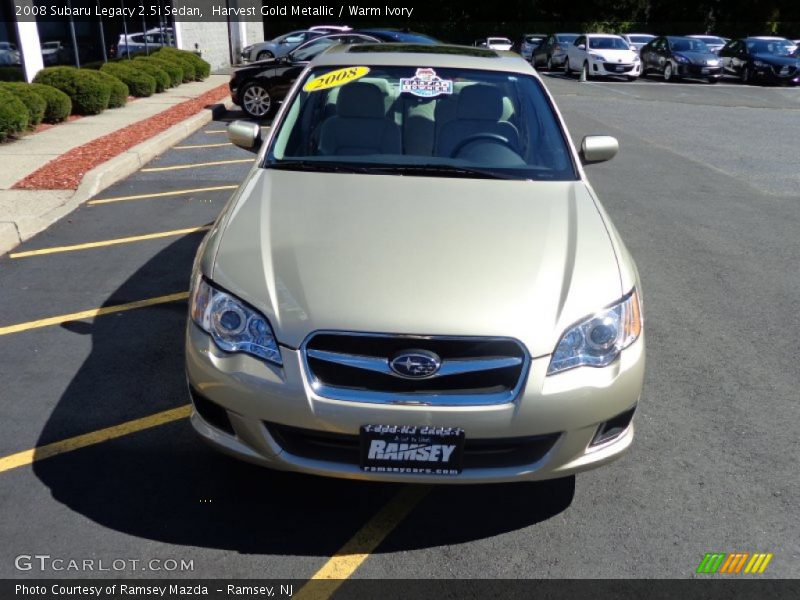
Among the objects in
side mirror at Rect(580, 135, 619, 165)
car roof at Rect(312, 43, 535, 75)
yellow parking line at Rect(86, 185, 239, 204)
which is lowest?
yellow parking line at Rect(86, 185, 239, 204)

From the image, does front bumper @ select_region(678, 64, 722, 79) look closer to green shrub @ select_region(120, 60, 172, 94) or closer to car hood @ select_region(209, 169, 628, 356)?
green shrub @ select_region(120, 60, 172, 94)

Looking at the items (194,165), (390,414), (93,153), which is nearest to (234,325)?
(390,414)

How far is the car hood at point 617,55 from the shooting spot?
→ 24375 mm

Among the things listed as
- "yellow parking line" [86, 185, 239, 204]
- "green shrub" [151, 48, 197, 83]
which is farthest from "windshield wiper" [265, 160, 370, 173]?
"green shrub" [151, 48, 197, 83]

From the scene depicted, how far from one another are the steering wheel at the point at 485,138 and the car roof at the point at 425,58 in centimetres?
54

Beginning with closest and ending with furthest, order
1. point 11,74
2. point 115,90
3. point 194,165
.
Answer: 1. point 194,165
2. point 11,74
3. point 115,90

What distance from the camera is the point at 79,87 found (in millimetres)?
12555

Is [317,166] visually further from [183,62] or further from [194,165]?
[183,62]

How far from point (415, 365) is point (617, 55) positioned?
24.4m

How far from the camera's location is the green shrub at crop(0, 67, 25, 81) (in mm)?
12452

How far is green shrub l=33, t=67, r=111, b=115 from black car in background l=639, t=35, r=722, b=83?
752 inches

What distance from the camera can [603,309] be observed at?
2.91 meters

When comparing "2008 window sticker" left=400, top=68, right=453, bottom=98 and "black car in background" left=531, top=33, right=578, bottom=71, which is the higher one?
"2008 window sticker" left=400, top=68, right=453, bottom=98
